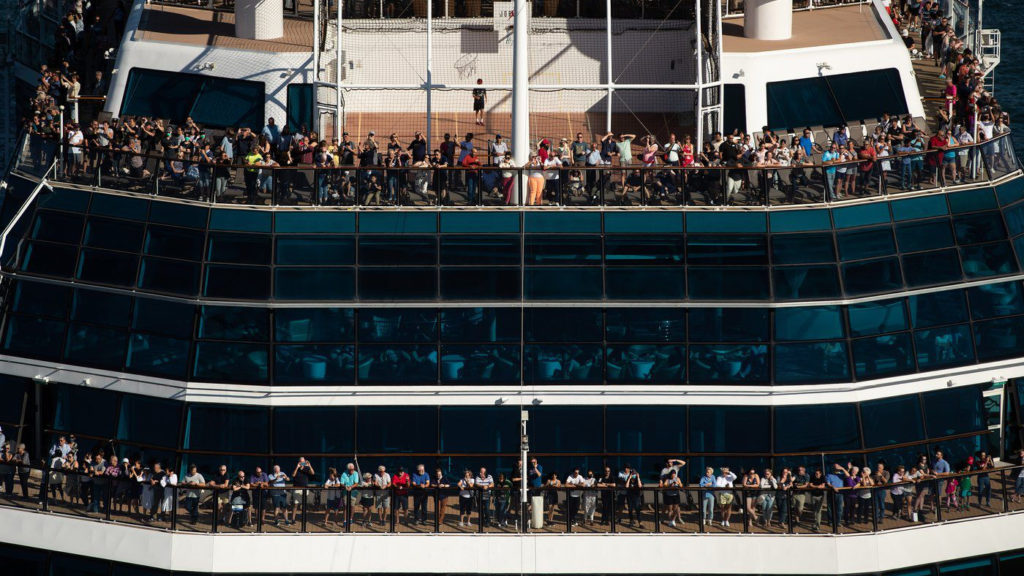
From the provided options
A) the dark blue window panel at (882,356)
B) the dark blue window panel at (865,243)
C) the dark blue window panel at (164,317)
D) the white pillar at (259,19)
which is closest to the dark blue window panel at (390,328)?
the dark blue window panel at (164,317)

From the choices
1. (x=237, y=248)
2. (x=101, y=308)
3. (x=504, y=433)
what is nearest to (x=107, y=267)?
(x=101, y=308)

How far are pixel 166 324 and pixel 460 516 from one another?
903cm

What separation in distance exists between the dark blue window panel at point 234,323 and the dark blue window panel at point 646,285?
8853mm

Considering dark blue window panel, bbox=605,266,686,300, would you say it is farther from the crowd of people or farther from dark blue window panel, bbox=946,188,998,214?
dark blue window panel, bbox=946,188,998,214

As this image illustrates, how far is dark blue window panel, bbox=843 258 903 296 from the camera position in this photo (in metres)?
61.2

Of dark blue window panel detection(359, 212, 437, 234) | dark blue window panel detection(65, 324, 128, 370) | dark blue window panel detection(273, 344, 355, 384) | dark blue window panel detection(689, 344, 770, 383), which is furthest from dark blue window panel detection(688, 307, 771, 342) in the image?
dark blue window panel detection(65, 324, 128, 370)

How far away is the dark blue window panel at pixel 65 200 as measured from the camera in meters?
62.6

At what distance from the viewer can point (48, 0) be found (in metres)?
81.1

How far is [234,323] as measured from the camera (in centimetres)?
6097

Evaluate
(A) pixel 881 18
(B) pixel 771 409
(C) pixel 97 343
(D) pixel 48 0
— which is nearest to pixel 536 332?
(B) pixel 771 409

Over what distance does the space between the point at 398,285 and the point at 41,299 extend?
31.2ft

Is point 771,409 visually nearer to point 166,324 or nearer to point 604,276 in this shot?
point 604,276

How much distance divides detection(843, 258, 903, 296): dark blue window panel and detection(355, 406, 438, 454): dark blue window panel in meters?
11.1

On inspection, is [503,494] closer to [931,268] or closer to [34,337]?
[931,268]
